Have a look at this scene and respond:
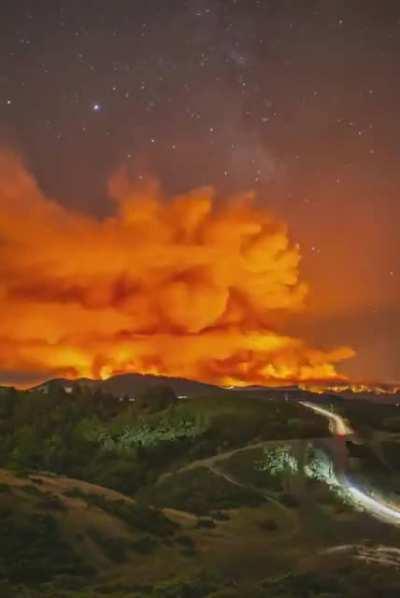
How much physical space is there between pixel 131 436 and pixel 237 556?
51.2 meters

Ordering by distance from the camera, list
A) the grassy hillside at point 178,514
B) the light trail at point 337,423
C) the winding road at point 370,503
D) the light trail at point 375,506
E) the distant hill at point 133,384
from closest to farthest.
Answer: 1. the grassy hillside at point 178,514
2. the light trail at point 375,506
3. the winding road at point 370,503
4. the light trail at point 337,423
5. the distant hill at point 133,384

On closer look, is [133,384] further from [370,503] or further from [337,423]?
[370,503]

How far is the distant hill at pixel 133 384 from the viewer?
11269 centimetres

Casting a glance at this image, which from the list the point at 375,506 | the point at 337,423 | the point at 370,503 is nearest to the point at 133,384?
the point at 337,423

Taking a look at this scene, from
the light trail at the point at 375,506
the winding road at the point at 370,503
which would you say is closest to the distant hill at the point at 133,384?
the winding road at the point at 370,503

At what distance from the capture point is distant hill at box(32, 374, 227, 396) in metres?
113

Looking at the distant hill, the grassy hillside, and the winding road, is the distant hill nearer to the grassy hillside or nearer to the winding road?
the grassy hillside

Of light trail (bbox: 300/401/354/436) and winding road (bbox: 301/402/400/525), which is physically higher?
light trail (bbox: 300/401/354/436)

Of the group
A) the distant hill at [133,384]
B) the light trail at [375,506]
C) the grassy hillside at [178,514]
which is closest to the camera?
the grassy hillside at [178,514]

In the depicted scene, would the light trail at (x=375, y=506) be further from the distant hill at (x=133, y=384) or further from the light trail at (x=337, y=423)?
the distant hill at (x=133, y=384)

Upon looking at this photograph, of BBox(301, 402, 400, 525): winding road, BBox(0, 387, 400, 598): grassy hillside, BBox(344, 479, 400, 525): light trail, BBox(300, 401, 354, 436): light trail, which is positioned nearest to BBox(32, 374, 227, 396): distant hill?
BBox(300, 401, 354, 436): light trail

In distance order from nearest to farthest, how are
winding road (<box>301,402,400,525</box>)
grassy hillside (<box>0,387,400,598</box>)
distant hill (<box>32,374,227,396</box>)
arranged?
grassy hillside (<box>0,387,400,598</box>)
winding road (<box>301,402,400,525</box>)
distant hill (<box>32,374,227,396</box>)

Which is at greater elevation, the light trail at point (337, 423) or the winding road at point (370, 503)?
the light trail at point (337, 423)

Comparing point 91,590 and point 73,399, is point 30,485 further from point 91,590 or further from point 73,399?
point 73,399
